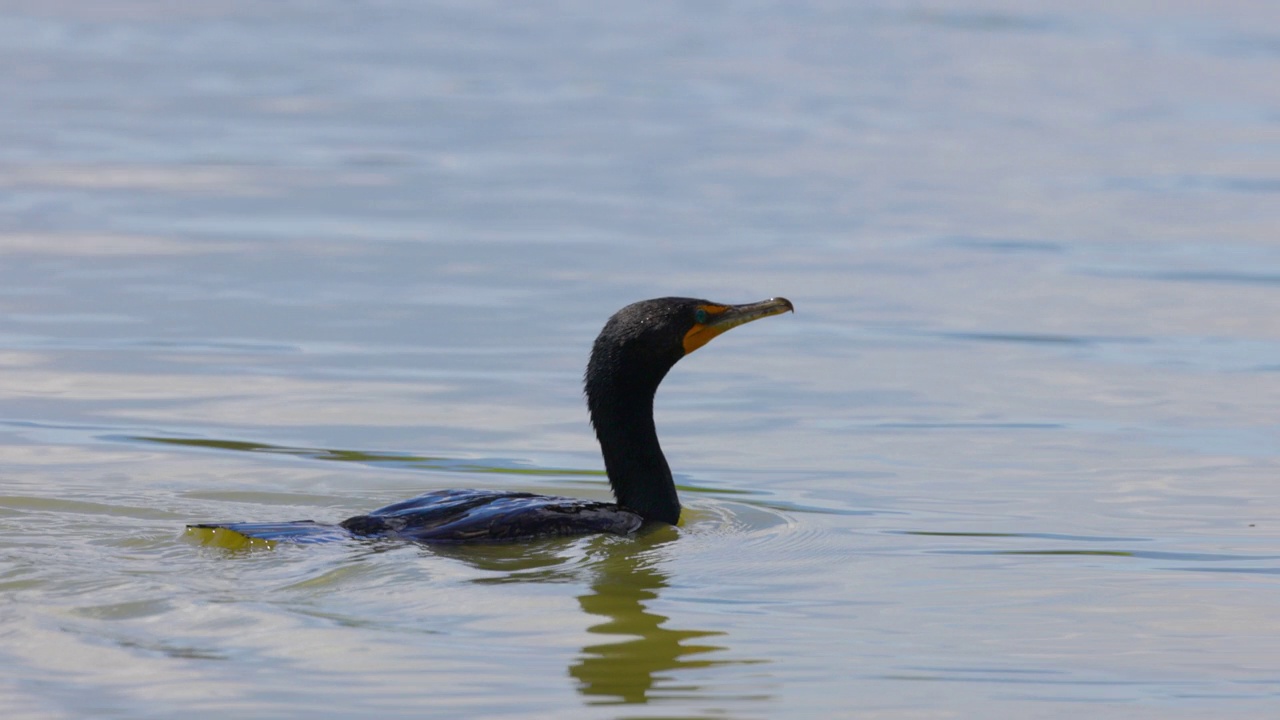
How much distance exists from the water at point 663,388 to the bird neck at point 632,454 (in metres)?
0.31

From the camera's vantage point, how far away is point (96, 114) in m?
20.8

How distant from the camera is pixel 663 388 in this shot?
1188 cm

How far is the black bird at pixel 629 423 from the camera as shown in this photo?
8320 millimetres

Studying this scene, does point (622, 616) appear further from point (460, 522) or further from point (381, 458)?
point (381, 458)

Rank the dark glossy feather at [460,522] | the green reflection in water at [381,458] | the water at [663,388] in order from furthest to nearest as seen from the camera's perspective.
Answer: the green reflection in water at [381,458] < the dark glossy feather at [460,522] < the water at [663,388]

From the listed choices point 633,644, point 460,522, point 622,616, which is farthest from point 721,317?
point 633,644

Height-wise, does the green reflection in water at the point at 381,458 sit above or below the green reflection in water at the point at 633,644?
above

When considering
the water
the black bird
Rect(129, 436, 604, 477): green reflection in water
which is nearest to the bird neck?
the black bird

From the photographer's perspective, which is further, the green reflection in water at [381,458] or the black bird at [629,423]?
the green reflection in water at [381,458]

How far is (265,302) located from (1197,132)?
36.9ft

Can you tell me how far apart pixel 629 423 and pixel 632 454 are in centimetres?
13

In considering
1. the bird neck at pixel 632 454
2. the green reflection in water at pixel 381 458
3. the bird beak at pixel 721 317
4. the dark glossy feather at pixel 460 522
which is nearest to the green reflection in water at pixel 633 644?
the dark glossy feather at pixel 460 522

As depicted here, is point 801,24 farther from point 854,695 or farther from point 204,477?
point 854,695

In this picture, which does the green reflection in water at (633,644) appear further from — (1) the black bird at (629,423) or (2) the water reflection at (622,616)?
(1) the black bird at (629,423)
